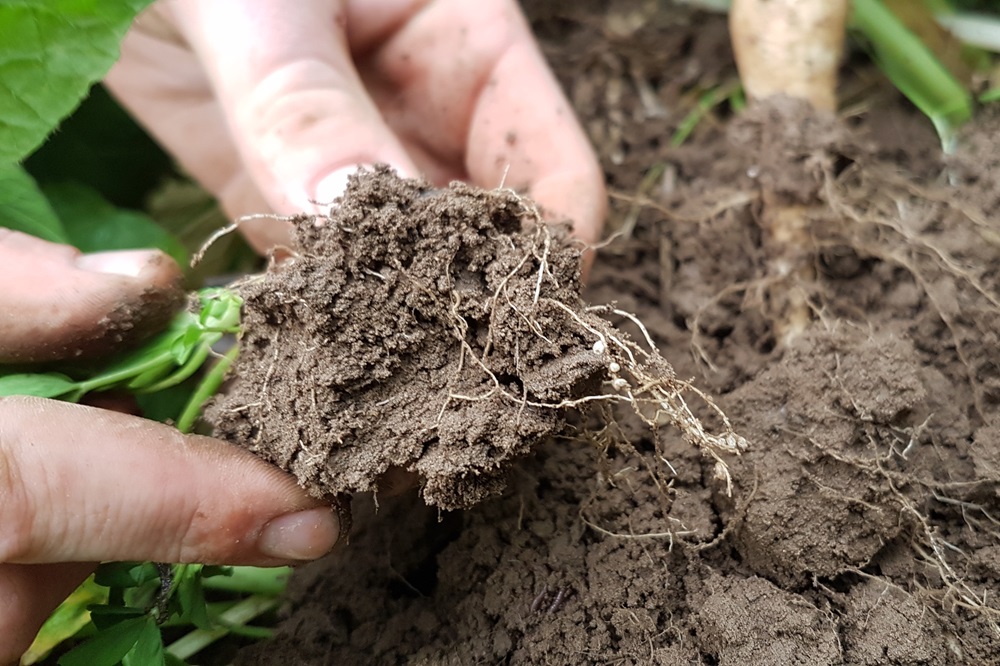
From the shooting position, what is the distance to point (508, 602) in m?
0.88

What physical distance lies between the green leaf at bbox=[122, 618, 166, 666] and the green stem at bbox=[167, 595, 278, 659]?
0.09 m

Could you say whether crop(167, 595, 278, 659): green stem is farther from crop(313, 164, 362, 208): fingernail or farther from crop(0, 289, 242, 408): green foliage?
crop(313, 164, 362, 208): fingernail

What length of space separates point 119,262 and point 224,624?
1.65 feet

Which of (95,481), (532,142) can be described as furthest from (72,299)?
(532,142)

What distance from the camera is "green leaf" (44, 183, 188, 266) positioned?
1499 millimetres

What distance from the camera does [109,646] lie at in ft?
2.81

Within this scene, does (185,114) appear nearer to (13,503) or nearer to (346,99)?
(346,99)

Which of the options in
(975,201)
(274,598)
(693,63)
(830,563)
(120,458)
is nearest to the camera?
(120,458)

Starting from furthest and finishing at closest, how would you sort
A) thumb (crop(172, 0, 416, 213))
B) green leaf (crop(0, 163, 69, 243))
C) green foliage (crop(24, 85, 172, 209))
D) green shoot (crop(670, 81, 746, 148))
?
green foliage (crop(24, 85, 172, 209))
green shoot (crop(670, 81, 746, 148))
green leaf (crop(0, 163, 69, 243))
thumb (crop(172, 0, 416, 213))

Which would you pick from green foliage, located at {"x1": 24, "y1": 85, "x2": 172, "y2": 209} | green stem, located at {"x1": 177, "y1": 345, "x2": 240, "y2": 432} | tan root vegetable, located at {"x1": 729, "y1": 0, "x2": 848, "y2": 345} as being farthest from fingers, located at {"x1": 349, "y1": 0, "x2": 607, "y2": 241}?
green foliage, located at {"x1": 24, "y1": 85, "x2": 172, "y2": 209}

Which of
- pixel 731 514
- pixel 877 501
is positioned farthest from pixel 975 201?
pixel 731 514

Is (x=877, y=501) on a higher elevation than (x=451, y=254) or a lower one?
lower

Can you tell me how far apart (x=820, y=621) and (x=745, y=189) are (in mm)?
701

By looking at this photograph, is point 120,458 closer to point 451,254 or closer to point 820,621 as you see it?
point 451,254
